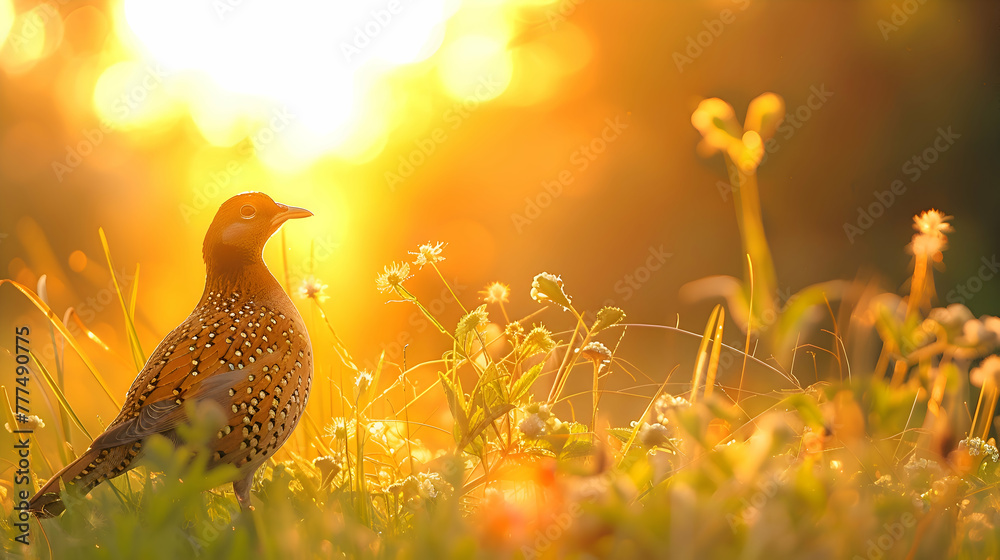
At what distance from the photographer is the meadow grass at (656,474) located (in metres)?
1.08

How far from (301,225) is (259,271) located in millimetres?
1189

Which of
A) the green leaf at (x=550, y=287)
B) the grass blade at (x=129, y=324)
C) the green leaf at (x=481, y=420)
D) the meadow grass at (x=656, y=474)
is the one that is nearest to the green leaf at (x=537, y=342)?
the meadow grass at (x=656, y=474)

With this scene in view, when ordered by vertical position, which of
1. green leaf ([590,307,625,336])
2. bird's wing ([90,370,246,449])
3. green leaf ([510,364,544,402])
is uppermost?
green leaf ([590,307,625,336])

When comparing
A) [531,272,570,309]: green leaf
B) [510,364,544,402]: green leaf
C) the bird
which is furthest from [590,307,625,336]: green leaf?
the bird

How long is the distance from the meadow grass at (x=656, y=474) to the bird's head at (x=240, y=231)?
0.29 metres

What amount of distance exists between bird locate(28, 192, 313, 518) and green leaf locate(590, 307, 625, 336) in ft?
3.54

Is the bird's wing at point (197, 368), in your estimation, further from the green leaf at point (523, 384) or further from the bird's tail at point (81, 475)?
the green leaf at point (523, 384)

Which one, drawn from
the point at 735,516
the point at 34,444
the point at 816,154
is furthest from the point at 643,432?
the point at 816,154

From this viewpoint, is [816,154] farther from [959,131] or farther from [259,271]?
[259,271]

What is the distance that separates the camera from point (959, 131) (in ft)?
13.1

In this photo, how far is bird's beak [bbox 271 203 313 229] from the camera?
262cm

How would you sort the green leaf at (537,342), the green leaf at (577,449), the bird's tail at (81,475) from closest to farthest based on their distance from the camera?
the bird's tail at (81,475) → the green leaf at (577,449) → the green leaf at (537,342)

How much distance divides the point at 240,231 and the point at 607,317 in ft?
4.79

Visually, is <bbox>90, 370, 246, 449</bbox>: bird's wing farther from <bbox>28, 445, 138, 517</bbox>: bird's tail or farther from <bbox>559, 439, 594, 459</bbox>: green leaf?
<bbox>559, 439, 594, 459</bbox>: green leaf
